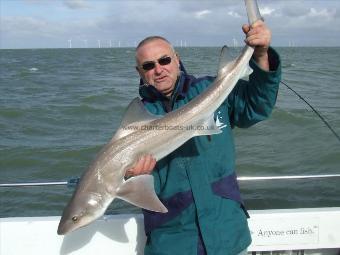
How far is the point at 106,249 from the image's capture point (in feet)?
13.8

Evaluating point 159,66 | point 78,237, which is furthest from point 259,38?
point 78,237

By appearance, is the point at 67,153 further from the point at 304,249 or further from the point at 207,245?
the point at 207,245

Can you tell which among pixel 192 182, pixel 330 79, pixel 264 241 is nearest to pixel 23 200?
pixel 264 241

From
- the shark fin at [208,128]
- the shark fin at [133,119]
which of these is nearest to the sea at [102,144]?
the shark fin at [208,128]

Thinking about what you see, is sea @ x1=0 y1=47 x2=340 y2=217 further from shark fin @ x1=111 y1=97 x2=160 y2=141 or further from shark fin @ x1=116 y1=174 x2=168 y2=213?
shark fin @ x1=116 y1=174 x2=168 y2=213

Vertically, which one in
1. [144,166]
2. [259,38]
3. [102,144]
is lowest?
[102,144]

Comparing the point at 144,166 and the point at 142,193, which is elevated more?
the point at 144,166

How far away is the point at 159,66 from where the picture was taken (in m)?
3.72

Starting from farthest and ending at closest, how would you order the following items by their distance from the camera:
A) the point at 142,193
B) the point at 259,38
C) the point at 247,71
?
the point at 247,71
the point at 259,38
the point at 142,193

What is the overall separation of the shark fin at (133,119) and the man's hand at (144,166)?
0.23 m


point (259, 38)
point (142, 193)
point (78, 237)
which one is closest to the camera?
point (142, 193)

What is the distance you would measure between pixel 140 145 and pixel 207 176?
20.5 inches

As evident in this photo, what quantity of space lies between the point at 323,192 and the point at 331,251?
519cm

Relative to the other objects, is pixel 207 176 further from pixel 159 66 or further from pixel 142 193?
pixel 159 66
